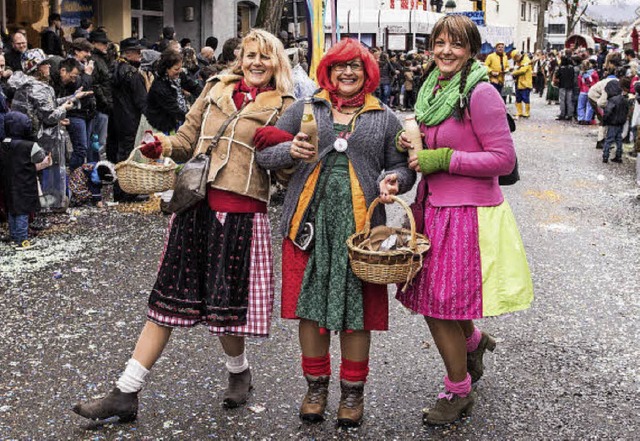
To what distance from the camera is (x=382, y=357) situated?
15.7 feet

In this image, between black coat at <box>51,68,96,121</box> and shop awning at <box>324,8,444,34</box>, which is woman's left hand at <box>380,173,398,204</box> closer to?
black coat at <box>51,68,96,121</box>

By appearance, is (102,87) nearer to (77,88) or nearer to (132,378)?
(77,88)

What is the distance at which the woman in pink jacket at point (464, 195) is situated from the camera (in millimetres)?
3531

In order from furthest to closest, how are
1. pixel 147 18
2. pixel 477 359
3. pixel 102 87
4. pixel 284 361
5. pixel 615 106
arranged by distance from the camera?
1. pixel 147 18
2. pixel 615 106
3. pixel 102 87
4. pixel 284 361
5. pixel 477 359

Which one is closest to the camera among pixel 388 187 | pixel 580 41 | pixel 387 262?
pixel 387 262

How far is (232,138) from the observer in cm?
377

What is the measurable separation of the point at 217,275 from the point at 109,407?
2.61ft

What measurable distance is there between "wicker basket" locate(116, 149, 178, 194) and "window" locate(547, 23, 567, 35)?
9492 cm

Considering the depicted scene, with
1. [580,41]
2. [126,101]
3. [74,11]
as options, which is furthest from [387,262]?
[580,41]

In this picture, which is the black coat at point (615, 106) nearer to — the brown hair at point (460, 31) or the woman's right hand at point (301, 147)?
the brown hair at point (460, 31)

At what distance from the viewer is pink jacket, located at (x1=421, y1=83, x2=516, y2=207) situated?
3516mm

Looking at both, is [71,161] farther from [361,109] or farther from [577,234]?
[361,109]

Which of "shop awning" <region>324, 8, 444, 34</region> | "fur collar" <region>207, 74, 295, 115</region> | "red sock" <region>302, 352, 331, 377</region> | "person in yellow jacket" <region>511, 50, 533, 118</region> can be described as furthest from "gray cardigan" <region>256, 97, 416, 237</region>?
"shop awning" <region>324, 8, 444, 34</region>

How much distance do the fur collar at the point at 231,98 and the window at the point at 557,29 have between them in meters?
95.1
